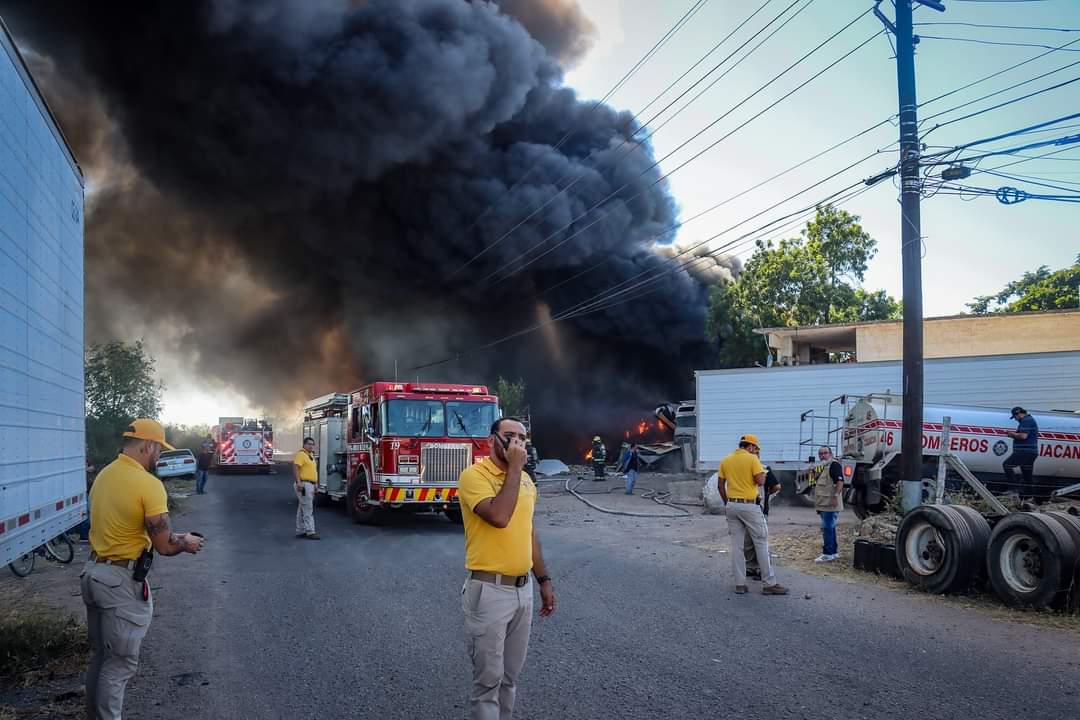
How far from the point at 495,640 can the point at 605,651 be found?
101 inches

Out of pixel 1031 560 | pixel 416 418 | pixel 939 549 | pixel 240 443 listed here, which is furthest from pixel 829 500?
pixel 240 443

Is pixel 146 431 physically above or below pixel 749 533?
above

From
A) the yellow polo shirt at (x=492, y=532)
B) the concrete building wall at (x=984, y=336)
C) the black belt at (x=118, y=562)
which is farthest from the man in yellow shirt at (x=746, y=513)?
the concrete building wall at (x=984, y=336)

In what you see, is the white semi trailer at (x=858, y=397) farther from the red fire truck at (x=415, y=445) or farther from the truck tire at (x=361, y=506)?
the truck tire at (x=361, y=506)

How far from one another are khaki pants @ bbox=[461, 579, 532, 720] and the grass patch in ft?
11.1

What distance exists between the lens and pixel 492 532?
11.8ft

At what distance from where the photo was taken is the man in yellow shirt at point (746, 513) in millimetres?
7934

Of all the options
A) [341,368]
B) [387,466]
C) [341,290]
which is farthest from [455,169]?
[387,466]

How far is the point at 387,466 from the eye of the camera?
1363cm

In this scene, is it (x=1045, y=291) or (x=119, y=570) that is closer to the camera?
(x=119, y=570)

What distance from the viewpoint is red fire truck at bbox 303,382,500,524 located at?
13602 mm

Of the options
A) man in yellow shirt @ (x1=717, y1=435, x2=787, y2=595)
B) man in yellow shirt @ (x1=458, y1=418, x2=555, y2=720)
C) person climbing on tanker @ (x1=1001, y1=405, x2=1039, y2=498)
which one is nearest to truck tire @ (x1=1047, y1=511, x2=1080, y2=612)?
man in yellow shirt @ (x1=717, y1=435, x2=787, y2=595)

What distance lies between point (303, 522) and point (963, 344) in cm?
2188

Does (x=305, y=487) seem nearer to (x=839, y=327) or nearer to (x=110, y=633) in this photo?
(x=110, y=633)
